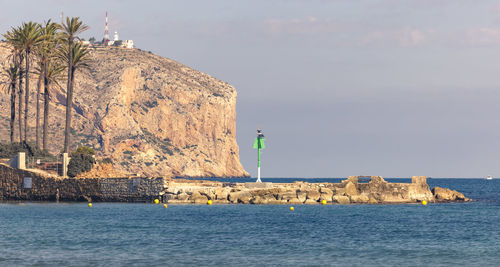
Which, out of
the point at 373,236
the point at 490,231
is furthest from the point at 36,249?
the point at 490,231

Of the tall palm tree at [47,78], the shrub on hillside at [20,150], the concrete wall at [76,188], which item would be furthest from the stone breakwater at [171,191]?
the tall palm tree at [47,78]

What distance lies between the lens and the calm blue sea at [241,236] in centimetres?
3550

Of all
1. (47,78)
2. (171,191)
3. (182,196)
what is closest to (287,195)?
(182,196)

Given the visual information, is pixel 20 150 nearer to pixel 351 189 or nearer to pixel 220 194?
pixel 220 194

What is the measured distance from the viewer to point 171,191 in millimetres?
75125

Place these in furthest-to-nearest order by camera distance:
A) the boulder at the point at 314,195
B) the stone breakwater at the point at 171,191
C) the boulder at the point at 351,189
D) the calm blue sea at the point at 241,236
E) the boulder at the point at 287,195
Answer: the boulder at the point at 351,189 → the boulder at the point at 314,195 → the boulder at the point at 287,195 → the stone breakwater at the point at 171,191 → the calm blue sea at the point at 241,236

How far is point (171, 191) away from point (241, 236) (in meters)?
30.0

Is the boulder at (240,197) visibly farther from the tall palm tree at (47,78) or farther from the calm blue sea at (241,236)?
the tall palm tree at (47,78)

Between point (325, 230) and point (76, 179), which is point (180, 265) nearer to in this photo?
point (325, 230)

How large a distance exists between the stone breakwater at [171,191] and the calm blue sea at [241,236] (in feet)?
7.67

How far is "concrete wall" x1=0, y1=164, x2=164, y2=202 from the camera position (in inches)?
2876

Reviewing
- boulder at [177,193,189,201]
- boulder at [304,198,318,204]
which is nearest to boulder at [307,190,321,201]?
boulder at [304,198,318,204]

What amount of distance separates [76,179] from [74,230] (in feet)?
83.1

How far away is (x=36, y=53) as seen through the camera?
3403 inches
